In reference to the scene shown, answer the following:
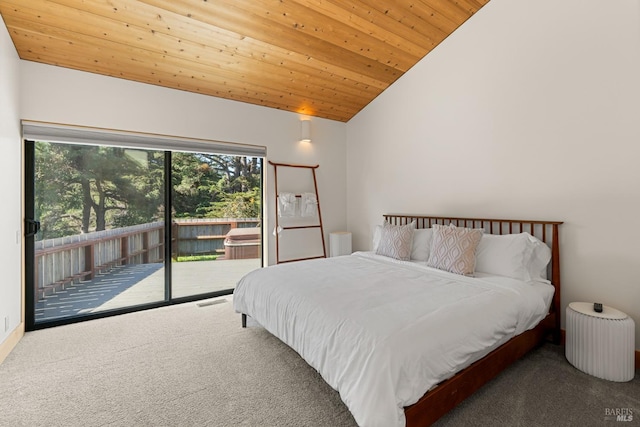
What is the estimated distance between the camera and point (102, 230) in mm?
3146

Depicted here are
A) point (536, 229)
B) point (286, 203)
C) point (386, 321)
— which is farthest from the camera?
point (286, 203)

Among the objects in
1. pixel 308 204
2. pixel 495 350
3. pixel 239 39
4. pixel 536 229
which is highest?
pixel 239 39

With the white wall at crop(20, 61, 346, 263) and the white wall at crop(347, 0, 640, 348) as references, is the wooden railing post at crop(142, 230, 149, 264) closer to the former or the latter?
the white wall at crop(20, 61, 346, 263)

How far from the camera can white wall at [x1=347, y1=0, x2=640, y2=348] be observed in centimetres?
222

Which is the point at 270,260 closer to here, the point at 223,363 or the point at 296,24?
the point at 223,363

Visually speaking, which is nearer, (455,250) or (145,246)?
(455,250)

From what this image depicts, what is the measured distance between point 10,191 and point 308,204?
306 cm

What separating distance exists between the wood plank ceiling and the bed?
2.07 metres

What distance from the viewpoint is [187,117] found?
346cm

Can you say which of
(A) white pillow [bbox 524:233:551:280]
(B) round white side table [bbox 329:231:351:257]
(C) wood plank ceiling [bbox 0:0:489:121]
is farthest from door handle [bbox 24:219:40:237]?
(A) white pillow [bbox 524:233:551:280]

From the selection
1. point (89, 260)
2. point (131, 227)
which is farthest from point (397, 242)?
point (89, 260)

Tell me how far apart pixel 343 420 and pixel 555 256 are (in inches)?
87.6

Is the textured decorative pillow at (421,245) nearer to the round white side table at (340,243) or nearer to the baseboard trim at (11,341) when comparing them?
A: the round white side table at (340,243)

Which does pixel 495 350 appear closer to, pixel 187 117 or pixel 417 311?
pixel 417 311
